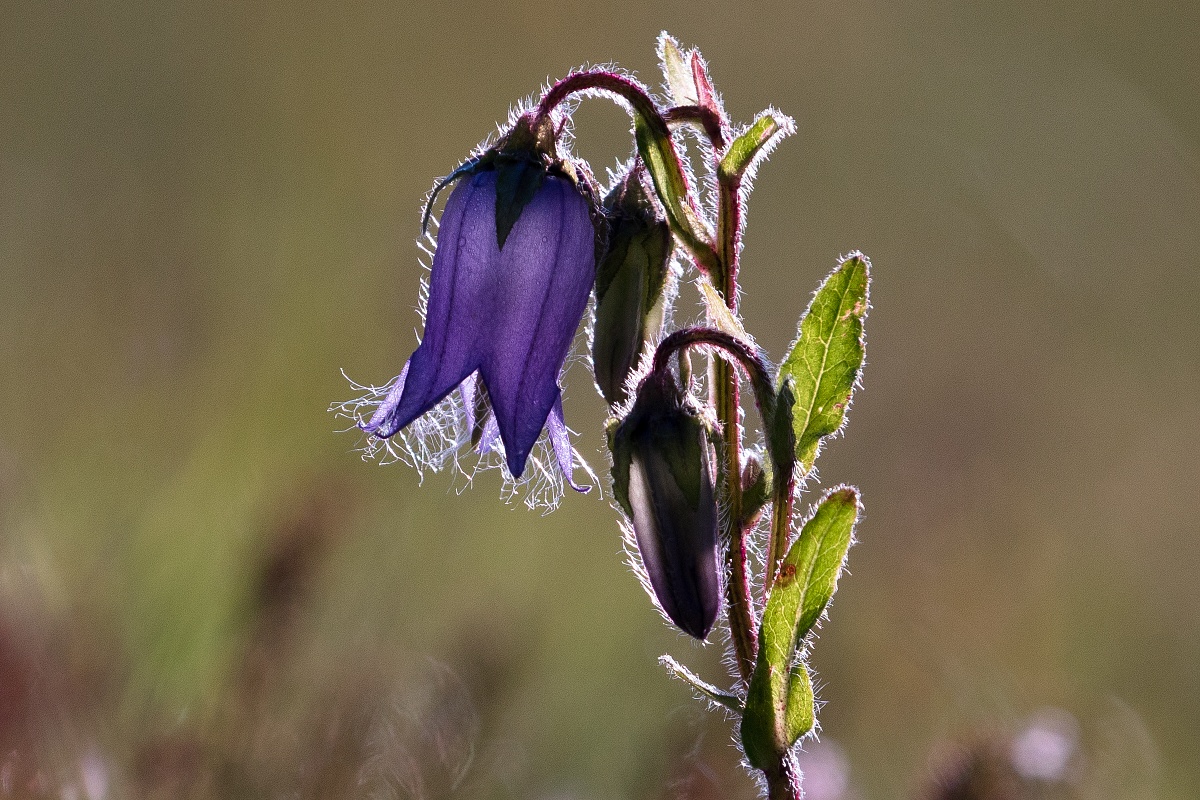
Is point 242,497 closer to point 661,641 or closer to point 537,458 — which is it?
point 537,458

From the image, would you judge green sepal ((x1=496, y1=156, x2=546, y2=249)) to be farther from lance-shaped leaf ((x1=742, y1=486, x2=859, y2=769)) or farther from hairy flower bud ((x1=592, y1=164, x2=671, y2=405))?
lance-shaped leaf ((x1=742, y1=486, x2=859, y2=769))

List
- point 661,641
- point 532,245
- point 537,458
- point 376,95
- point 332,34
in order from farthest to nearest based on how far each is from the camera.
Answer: point 332,34, point 376,95, point 661,641, point 537,458, point 532,245

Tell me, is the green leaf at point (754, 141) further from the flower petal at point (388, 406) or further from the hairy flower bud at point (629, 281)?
the flower petal at point (388, 406)

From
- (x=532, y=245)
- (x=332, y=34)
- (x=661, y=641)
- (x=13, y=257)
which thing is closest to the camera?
(x=532, y=245)

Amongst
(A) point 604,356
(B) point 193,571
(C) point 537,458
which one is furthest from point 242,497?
(A) point 604,356

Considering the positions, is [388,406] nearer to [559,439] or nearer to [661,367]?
[559,439]

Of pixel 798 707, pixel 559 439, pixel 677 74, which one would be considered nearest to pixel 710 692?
pixel 798 707
